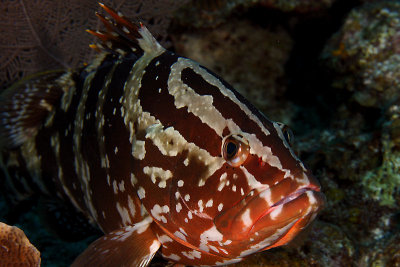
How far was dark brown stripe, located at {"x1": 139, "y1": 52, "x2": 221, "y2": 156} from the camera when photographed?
200 centimetres

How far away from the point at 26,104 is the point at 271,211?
9.35 ft

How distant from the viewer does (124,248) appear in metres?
2.20

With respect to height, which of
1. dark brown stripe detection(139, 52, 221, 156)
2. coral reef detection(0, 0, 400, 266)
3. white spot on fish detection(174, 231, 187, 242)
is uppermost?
dark brown stripe detection(139, 52, 221, 156)

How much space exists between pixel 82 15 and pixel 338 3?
415 cm

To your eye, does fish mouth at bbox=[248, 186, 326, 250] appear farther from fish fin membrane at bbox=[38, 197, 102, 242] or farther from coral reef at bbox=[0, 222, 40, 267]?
fish fin membrane at bbox=[38, 197, 102, 242]

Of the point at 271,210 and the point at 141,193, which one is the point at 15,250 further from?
the point at 271,210

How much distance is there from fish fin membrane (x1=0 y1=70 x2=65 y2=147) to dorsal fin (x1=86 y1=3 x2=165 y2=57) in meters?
0.96

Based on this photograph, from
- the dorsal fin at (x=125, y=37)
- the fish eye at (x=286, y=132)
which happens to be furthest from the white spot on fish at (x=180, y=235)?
the dorsal fin at (x=125, y=37)

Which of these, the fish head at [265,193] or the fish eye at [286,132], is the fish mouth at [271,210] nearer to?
the fish head at [265,193]

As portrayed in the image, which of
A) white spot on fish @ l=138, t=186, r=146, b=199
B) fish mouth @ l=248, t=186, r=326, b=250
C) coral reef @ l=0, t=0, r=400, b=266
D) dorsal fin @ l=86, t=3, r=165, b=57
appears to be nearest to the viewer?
fish mouth @ l=248, t=186, r=326, b=250

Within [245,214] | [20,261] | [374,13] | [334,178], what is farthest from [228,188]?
[374,13]

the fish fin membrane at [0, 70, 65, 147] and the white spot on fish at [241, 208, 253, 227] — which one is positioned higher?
the fish fin membrane at [0, 70, 65, 147]

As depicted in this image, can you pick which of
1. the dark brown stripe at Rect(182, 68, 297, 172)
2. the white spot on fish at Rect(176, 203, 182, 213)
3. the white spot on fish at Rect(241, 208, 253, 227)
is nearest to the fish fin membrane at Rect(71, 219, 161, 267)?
the white spot on fish at Rect(176, 203, 182, 213)

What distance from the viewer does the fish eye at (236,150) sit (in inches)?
72.9
